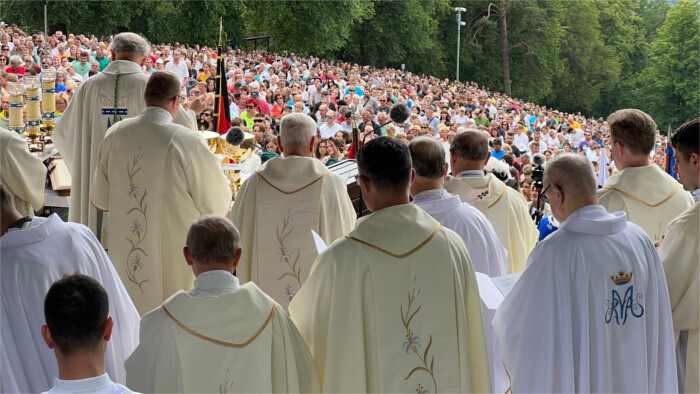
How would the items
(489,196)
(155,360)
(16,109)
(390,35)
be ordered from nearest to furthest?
(155,360)
(489,196)
(16,109)
(390,35)

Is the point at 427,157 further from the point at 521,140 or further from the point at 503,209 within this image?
the point at 521,140

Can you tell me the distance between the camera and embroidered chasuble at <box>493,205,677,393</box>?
3.63 m

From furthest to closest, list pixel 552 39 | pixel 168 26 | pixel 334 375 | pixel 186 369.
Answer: pixel 552 39 < pixel 168 26 < pixel 334 375 < pixel 186 369

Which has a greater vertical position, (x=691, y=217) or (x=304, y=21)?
(x=304, y=21)

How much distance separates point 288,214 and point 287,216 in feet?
0.05

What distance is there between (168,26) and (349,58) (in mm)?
13204

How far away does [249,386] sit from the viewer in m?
3.29

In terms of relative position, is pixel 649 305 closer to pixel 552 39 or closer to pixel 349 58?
pixel 349 58

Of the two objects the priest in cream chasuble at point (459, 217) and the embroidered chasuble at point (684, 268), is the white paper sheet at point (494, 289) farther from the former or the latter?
the embroidered chasuble at point (684, 268)

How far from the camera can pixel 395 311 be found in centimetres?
355

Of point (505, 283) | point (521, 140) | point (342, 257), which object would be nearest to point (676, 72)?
point (521, 140)

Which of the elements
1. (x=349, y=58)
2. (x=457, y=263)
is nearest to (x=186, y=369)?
(x=457, y=263)

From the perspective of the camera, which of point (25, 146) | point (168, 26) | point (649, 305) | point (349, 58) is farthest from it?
point (349, 58)

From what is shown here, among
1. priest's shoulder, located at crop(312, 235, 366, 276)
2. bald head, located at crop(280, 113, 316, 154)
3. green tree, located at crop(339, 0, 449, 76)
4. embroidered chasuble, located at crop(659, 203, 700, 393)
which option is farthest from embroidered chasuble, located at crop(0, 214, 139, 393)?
green tree, located at crop(339, 0, 449, 76)
